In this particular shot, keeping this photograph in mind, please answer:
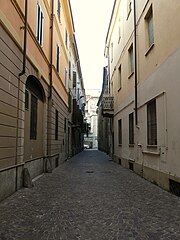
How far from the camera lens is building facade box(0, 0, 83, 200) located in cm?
694

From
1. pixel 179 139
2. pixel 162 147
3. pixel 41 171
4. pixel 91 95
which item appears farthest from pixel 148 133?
pixel 91 95

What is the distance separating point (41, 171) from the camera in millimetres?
11969

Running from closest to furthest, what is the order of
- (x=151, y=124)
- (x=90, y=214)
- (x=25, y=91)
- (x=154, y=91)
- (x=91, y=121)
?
(x=90, y=214), (x=25, y=91), (x=154, y=91), (x=151, y=124), (x=91, y=121)

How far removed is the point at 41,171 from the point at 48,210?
612 cm

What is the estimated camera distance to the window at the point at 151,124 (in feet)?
32.4

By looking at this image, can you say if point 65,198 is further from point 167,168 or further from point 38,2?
point 38,2

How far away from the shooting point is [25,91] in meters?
9.26

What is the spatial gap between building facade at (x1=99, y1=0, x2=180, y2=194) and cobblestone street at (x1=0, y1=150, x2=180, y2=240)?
994 mm

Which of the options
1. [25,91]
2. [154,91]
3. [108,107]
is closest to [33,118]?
[25,91]

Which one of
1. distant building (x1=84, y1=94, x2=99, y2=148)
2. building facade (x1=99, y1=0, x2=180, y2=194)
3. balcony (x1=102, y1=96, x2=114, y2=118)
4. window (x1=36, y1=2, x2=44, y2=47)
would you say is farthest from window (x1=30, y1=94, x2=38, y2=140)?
distant building (x1=84, y1=94, x2=99, y2=148)

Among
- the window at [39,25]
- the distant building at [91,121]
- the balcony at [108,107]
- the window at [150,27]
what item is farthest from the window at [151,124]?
the distant building at [91,121]

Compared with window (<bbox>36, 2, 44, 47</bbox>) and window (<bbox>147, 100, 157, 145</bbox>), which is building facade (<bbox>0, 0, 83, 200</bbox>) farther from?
window (<bbox>147, 100, 157, 145</bbox>)

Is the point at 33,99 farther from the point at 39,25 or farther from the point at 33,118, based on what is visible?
the point at 39,25

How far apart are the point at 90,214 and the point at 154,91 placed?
514 centimetres
